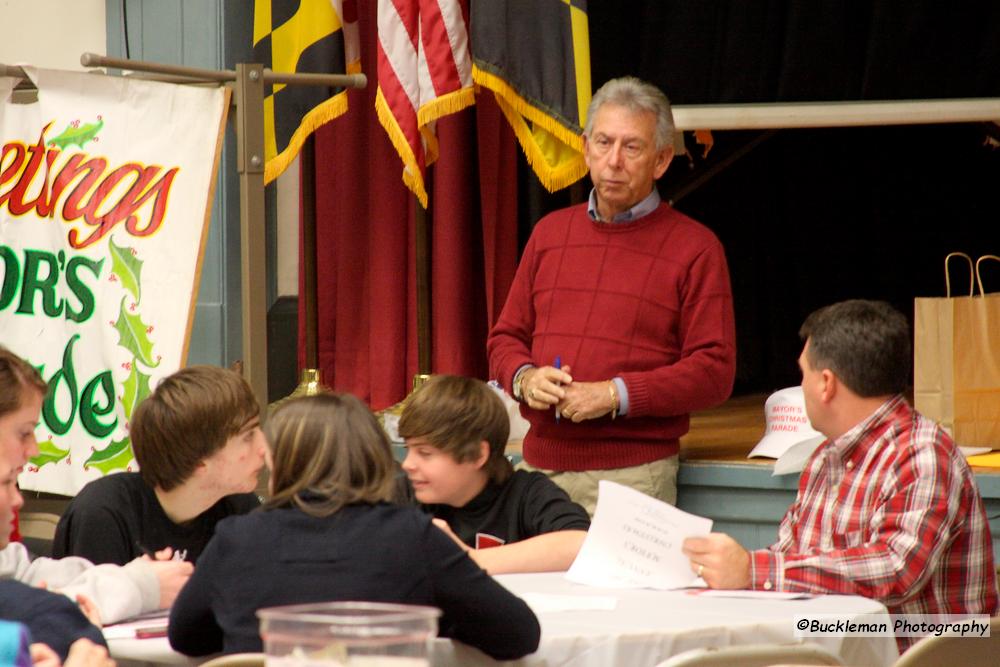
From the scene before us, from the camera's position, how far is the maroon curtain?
5.55m

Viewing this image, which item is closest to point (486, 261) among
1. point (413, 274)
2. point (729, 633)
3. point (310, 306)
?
point (413, 274)

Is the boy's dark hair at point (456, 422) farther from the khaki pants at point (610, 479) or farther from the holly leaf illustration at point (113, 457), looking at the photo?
the holly leaf illustration at point (113, 457)

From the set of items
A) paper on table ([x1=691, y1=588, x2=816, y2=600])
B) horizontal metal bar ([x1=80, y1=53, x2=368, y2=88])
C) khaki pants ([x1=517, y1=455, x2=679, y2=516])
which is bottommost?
khaki pants ([x1=517, y1=455, x2=679, y2=516])

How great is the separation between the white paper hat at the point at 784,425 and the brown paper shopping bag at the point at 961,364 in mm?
352

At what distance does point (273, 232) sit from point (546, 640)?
12.0ft

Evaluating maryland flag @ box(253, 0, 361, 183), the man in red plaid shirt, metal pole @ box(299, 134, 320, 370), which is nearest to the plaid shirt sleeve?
the man in red plaid shirt

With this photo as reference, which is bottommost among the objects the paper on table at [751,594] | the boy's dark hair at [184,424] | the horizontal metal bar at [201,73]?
the paper on table at [751,594]

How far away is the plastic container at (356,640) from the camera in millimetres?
1564

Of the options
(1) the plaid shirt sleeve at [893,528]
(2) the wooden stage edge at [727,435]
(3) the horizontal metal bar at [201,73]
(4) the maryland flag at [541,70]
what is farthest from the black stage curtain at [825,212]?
(1) the plaid shirt sleeve at [893,528]

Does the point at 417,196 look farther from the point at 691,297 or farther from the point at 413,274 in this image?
the point at 691,297

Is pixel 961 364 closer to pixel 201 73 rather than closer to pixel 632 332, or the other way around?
pixel 632 332

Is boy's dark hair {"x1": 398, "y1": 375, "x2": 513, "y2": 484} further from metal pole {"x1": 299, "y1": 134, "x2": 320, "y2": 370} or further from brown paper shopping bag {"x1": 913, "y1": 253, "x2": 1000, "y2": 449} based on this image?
metal pole {"x1": 299, "y1": 134, "x2": 320, "y2": 370}

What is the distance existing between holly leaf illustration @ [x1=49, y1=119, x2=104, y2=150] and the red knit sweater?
127cm

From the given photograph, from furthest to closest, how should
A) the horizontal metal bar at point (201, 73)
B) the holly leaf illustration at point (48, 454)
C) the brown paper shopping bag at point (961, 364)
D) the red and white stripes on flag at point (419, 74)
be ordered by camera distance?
the red and white stripes on flag at point (419, 74) < the brown paper shopping bag at point (961, 364) < the holly leaf illustration at point (48, 454) < the horizontal metal bar at point (201, 73)
